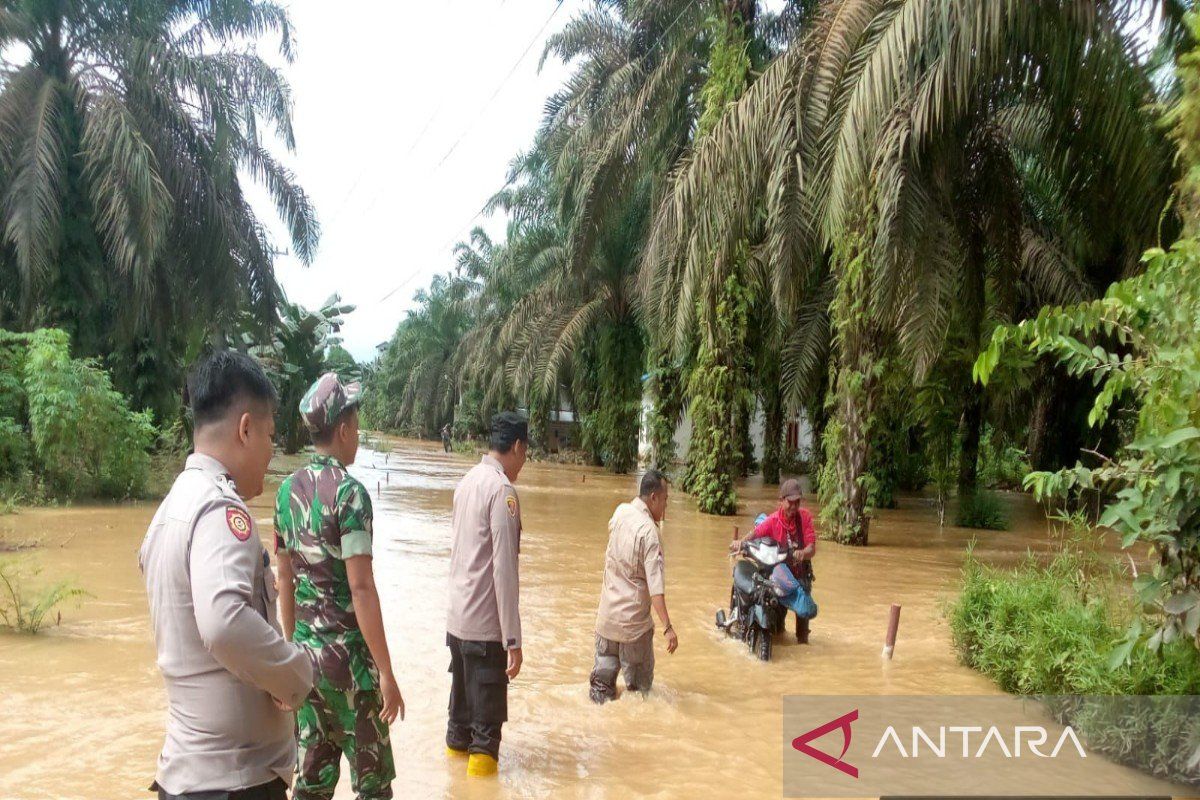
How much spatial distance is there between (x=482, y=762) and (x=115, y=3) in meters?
18.9

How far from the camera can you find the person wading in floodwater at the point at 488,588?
4.81m

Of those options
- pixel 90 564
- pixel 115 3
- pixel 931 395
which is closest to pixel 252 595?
pixel 90 564

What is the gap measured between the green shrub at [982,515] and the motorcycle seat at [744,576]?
40.8ft

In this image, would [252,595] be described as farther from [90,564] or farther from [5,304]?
[5,304]

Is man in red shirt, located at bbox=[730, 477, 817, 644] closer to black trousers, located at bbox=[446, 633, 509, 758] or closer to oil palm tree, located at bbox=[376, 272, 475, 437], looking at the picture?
black trousers, located at bbox=[446, 633, 509, 758]

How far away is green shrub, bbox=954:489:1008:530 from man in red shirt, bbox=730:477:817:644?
39.5 ft

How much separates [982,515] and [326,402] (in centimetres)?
1812

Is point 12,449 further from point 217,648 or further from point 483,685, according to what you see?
point 217,648

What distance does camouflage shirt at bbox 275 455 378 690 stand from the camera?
3600mm

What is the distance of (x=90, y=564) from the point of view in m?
11.0

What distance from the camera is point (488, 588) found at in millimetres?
4914

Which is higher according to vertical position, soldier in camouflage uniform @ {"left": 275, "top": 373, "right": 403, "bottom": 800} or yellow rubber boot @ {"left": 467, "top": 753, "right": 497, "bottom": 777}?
soldier in camouflage uniform @ {"left": 275, "top": 373, "right": 403, "bottom": 800}

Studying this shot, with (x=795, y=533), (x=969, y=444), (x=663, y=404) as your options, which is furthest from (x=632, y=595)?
(x=969, y=444)

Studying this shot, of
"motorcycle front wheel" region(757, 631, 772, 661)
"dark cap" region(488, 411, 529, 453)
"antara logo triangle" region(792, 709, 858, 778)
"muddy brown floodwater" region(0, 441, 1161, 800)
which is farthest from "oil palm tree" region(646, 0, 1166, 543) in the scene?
"dark cap" region(488, 411, 529, 453)
